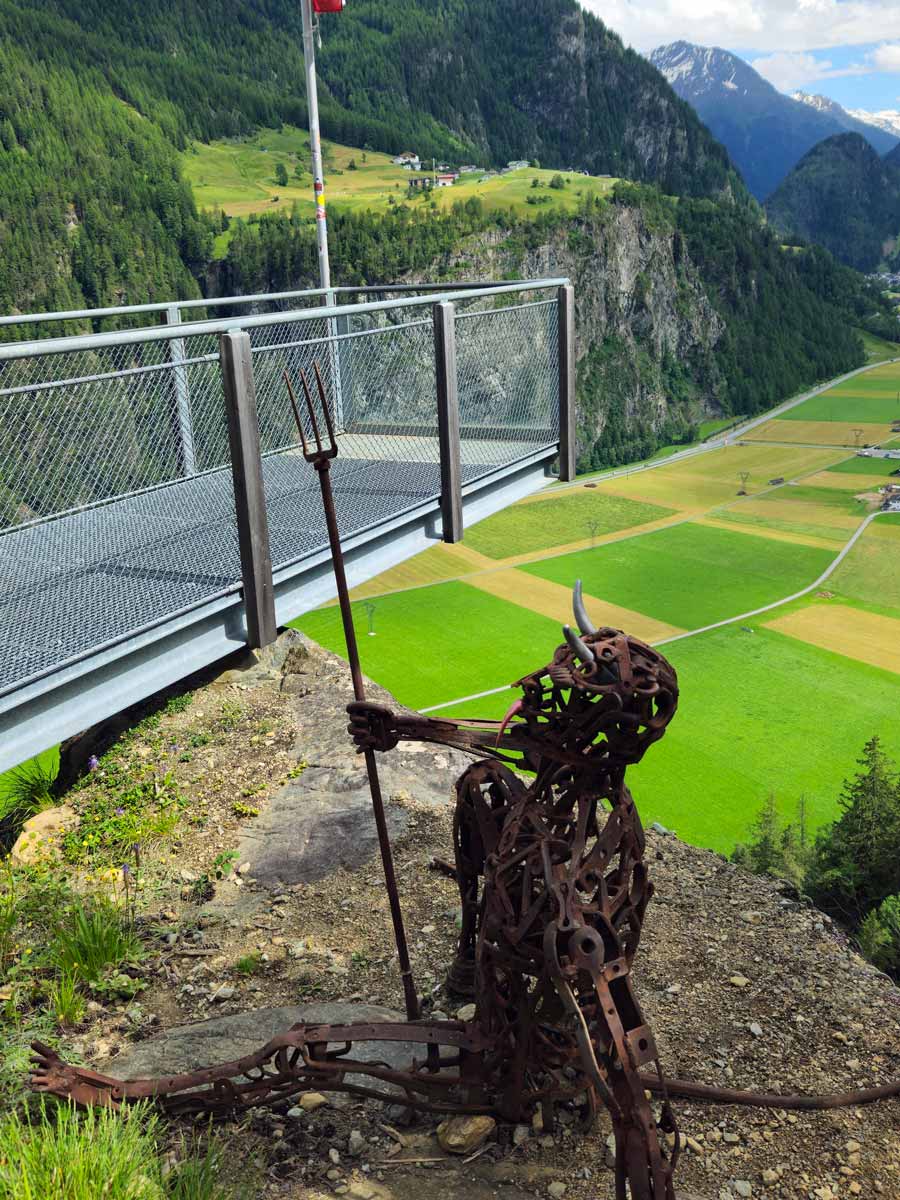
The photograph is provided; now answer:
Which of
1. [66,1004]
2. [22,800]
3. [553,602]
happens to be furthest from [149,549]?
[553,602]

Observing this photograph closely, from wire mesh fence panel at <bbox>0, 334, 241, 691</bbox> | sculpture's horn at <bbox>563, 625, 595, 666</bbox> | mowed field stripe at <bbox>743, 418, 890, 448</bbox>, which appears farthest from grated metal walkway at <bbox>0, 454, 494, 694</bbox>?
mowed field stripe at <bbox>743, 418, 890, 448</bbox>

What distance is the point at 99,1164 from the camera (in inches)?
152

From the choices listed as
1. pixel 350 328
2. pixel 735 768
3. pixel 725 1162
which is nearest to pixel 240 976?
pixel 725 1162

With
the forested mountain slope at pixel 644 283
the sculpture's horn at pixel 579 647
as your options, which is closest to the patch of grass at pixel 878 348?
the forested mountain slope at pixel 644 283

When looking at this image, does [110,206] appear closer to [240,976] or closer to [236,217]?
[236,217]

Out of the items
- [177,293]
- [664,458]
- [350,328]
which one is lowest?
[664,458]

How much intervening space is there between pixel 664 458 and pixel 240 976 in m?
108

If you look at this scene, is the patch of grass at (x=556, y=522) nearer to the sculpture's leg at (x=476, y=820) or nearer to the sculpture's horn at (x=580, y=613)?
the sculpture's leg at (x=476, y=820)

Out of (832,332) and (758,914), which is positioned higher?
(758,914)

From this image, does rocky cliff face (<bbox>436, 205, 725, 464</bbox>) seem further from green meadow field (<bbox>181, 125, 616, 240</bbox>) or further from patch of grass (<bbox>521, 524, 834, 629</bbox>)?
patch of grass (<bbox>521, 524, 834, 629</bbox>)

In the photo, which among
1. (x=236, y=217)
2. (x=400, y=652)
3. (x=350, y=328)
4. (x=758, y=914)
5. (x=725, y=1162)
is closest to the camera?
(x=725, y=1162)

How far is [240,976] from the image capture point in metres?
5.95

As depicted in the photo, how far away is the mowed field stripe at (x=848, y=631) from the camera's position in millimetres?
50031

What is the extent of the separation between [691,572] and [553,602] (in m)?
11.2
